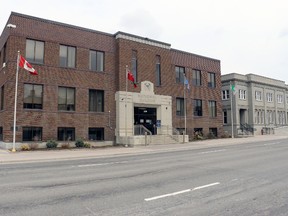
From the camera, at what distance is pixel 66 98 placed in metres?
26.4

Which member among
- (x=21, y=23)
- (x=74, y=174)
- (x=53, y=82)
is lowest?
(x=74, y=174)

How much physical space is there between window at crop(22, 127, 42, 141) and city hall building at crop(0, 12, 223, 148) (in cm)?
8

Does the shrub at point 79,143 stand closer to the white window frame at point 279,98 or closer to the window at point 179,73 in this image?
the window at point 179,73

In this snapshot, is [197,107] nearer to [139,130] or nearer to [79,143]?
[139,130]

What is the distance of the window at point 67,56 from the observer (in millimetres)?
26688

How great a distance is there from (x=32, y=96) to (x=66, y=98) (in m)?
3.12

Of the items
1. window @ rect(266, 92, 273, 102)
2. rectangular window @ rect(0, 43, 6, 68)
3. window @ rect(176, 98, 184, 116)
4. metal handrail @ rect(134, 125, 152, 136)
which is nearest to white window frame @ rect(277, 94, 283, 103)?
window @ rect(266, 92, 273, 102)

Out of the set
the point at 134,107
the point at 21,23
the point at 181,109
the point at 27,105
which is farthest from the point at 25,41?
the point at 181,109

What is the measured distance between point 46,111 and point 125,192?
1943 cm

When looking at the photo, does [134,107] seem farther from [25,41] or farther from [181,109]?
[25,41]

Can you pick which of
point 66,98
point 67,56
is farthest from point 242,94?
point 66,98

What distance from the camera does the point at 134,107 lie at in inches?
1213

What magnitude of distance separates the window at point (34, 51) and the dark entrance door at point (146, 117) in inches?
447

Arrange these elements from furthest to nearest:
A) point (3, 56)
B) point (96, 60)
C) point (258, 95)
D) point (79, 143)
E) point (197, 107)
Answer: point (258, 95)
point (197, 107)
point (96, 60)
point (3, 56)
point (79, 143)
